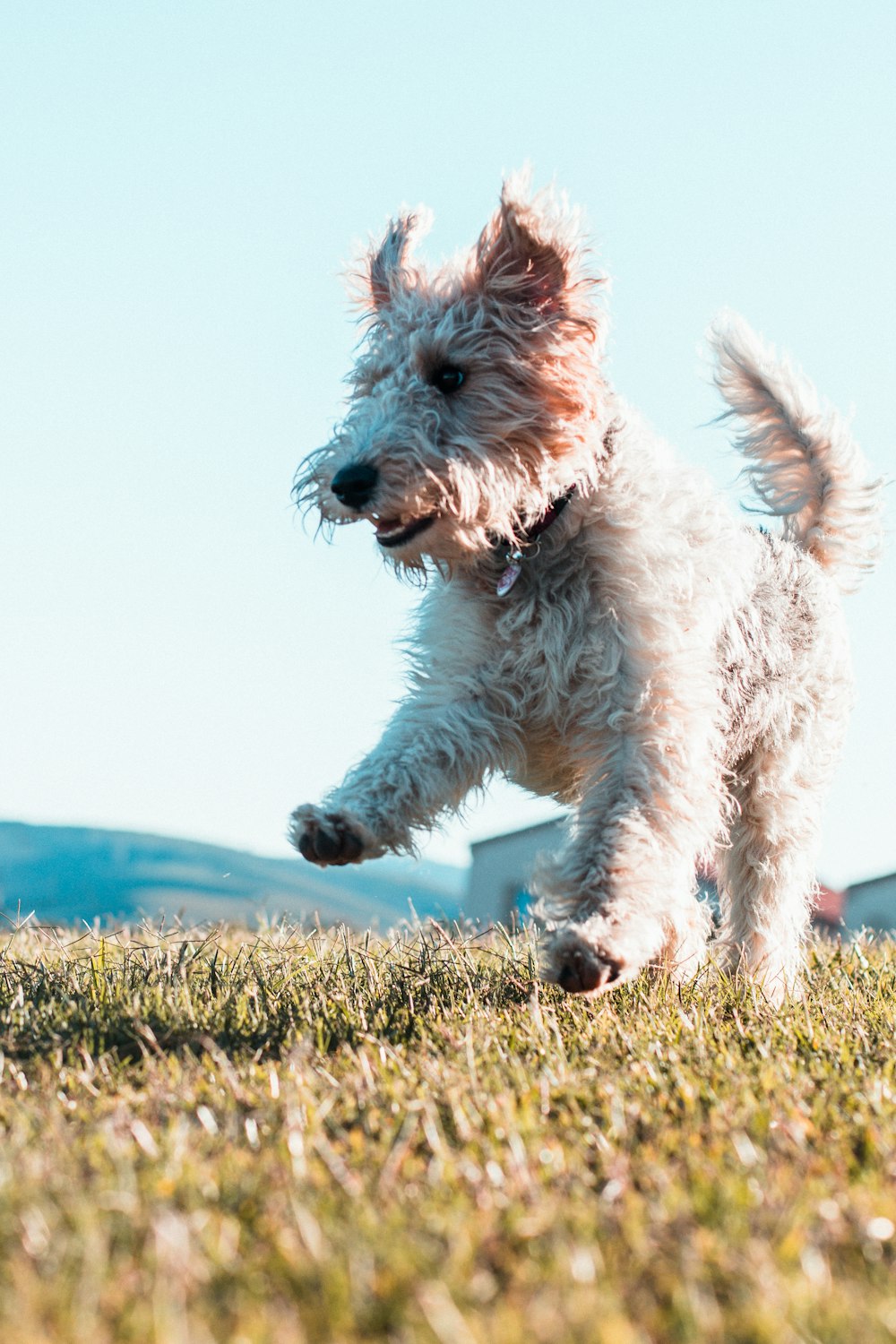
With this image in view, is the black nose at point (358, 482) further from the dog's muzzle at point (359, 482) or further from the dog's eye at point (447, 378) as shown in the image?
the dog's eye at point (447, 378)

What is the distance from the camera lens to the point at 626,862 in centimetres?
416

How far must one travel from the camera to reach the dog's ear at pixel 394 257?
5.14 metres

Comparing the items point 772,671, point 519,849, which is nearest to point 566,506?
point 772,671

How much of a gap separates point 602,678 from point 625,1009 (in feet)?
3.63

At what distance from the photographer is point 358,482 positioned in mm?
4367

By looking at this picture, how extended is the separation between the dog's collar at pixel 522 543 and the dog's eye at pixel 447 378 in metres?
0.53

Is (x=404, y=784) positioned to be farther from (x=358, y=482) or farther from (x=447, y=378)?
(x=447, y=378)

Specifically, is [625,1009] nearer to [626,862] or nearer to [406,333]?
[626,862]

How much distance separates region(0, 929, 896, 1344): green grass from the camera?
1819mm

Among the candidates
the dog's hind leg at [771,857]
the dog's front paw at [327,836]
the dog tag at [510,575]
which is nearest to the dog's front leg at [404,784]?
the dog's front paw at [327,836]

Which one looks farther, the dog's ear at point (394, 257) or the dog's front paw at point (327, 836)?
the dog's ear at point (394, 257)

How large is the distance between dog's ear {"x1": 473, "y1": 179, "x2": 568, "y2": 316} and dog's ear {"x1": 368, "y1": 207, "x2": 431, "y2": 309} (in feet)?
1.39

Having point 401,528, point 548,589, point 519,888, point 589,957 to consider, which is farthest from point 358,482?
point 519,888

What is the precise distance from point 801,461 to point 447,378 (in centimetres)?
230
